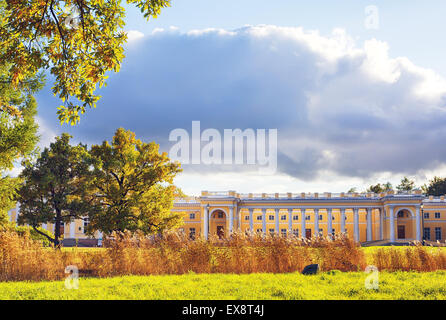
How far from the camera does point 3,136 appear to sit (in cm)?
2306

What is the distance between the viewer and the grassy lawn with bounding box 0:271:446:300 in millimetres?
10500

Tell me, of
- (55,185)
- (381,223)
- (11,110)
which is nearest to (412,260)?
(11,110)

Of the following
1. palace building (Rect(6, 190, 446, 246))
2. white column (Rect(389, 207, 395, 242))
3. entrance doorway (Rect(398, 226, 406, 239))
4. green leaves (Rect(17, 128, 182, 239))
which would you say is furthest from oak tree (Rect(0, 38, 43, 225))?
entrance doorway (Rect(398, 226, 406, 239))

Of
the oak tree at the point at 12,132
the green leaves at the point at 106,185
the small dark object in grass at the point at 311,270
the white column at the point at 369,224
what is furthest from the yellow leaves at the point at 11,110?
the white column at the point at 369,224

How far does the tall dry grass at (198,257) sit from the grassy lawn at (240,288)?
136 centimetres

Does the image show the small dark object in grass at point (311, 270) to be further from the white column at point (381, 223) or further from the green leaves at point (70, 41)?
the white column at point (381, 223)

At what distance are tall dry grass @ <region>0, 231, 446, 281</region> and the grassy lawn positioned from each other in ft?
4.47

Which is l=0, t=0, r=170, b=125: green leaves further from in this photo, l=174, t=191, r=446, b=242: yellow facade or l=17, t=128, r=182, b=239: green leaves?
l=174, t=191, r=446, b=242: yellow facade

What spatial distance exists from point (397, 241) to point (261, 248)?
5942 centimetres

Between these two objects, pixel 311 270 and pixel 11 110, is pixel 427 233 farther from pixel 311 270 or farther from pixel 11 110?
pixel 11 110

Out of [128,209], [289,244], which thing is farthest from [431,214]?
[289,244]

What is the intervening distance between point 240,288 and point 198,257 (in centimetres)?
471

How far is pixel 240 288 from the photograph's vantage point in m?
11.3
